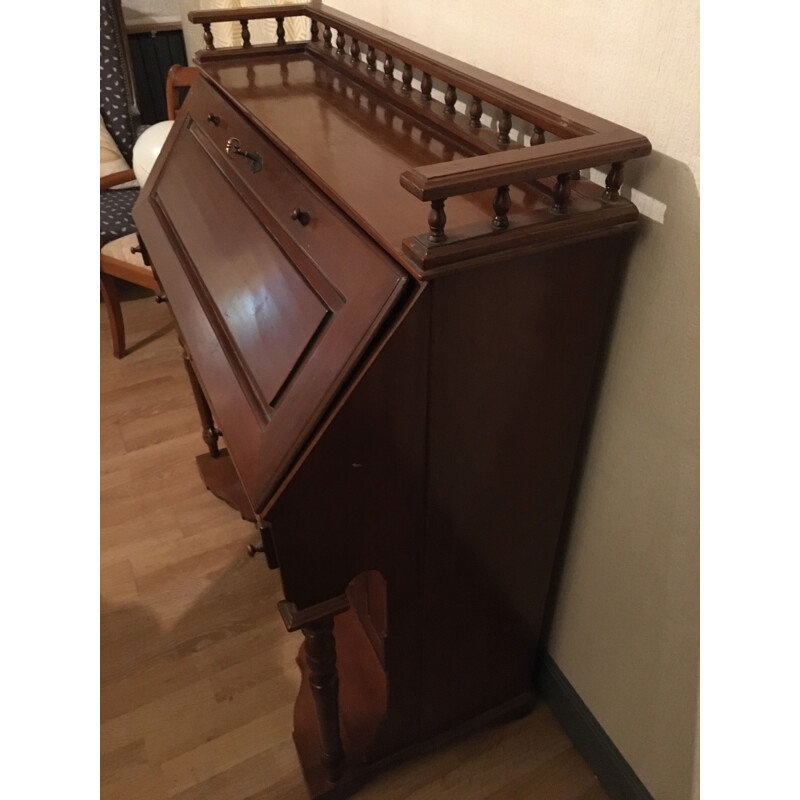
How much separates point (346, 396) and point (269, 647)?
98 centimetres

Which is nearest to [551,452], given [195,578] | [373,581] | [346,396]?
[346,396]

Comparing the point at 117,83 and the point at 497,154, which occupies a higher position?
the point at 497,154

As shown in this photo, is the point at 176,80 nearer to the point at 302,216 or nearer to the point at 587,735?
the point at 302,216

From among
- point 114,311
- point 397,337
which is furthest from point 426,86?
point 114,311

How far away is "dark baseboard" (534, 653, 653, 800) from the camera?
122cm

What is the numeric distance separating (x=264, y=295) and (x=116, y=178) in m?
1.70

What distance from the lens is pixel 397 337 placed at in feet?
2.43

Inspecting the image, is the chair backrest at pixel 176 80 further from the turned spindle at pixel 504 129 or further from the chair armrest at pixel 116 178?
the turned spindle at pixel 504 129

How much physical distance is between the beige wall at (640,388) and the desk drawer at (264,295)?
335mm

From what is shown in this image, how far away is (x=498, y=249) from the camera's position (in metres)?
0.73

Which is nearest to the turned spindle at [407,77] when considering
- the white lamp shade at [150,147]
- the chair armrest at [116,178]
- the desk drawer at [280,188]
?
the desk drawer at [280,188]

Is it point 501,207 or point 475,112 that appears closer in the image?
point 501,207

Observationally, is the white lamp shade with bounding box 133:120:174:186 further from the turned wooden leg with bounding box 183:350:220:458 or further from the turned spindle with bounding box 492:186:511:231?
the turned spindle with bounding box 492:186:511:231

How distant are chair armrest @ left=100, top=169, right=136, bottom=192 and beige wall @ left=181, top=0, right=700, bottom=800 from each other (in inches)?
53.4
